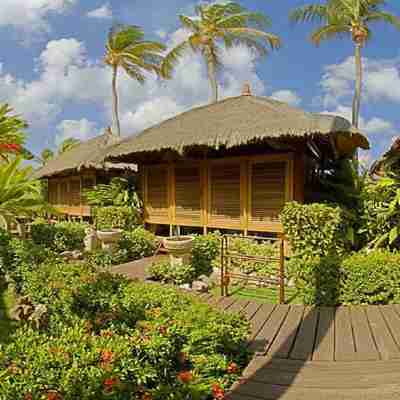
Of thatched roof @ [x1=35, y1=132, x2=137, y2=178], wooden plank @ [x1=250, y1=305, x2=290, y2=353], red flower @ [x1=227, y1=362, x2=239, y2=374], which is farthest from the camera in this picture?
thatched roof @ [x1=35, y1=132, x2=137, y2=178]

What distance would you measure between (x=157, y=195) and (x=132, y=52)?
12.5 m

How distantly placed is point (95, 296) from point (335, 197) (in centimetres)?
644

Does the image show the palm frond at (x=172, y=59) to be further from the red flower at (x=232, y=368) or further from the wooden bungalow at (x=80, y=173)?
the red flower at (x=232, y=368)

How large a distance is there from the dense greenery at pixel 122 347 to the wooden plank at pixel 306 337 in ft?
1.90

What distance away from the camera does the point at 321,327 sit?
4605 millimetres

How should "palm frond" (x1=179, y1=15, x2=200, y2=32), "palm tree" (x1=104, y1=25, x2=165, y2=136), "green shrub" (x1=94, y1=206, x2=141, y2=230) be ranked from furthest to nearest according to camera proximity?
"palm tree" (x1=104, y1=25, x2=165, y2=136) < "palm frond" (x1=179, y1=15, x2=200, y2=32) < "green shrub" (x1=94, y1=206, x2=141, y2=230)

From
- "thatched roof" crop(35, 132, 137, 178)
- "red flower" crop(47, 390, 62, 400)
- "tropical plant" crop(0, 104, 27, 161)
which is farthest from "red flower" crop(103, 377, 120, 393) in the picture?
"thatched roof" crop(35, 132, 137, 178)

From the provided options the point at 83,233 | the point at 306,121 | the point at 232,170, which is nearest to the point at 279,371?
the point at 306,121

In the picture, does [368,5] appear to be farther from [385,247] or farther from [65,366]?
[65,366]

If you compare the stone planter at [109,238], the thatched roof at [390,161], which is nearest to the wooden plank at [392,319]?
the thatched roof at [390,161]

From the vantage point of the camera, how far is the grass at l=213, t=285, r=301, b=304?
609 cm

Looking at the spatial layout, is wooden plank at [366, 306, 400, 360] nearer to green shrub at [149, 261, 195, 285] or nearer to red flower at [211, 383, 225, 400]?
red flower at [211, 383, 225, 400]

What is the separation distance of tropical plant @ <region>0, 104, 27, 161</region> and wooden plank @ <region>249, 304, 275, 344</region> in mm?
6543

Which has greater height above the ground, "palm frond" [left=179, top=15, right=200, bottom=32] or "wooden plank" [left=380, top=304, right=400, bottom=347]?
"palm frond" [left=179, top=15, right=200, bottom=32]
